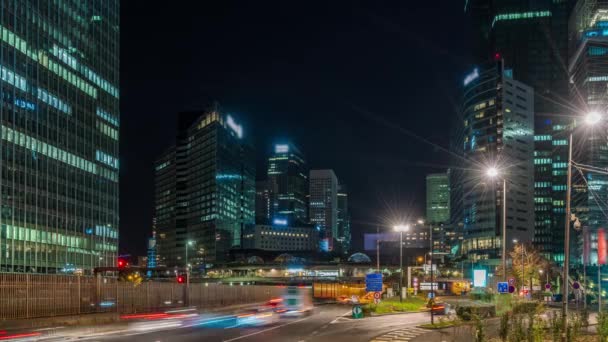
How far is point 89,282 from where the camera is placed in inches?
1638

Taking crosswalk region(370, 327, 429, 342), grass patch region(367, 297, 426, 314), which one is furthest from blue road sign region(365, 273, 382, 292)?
crosswalk region(370, 327, 429, 342)

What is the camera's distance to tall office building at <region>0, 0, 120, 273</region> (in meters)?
104

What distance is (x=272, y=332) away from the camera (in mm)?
39375

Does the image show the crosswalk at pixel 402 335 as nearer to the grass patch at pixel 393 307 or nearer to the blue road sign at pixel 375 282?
the blue road sign at pixel 375 282

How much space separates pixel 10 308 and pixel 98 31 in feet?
362

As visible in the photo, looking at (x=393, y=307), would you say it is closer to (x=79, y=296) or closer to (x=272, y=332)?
(x=272, y=332)

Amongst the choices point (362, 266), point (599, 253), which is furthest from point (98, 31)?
point (599, 253)

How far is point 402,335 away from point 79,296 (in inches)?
746

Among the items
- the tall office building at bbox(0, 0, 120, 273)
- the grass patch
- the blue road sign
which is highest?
the tall office building at bbox(0, 0, 120, 273)

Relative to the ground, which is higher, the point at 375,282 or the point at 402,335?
the point at 375,282

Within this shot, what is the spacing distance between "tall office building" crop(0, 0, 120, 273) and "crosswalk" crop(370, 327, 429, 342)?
76808 millimetres

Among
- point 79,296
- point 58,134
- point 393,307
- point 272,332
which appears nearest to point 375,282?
point 393,307

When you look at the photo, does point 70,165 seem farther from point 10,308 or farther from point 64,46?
point 10,308

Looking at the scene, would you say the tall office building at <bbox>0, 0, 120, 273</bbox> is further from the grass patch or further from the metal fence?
the grass patch
